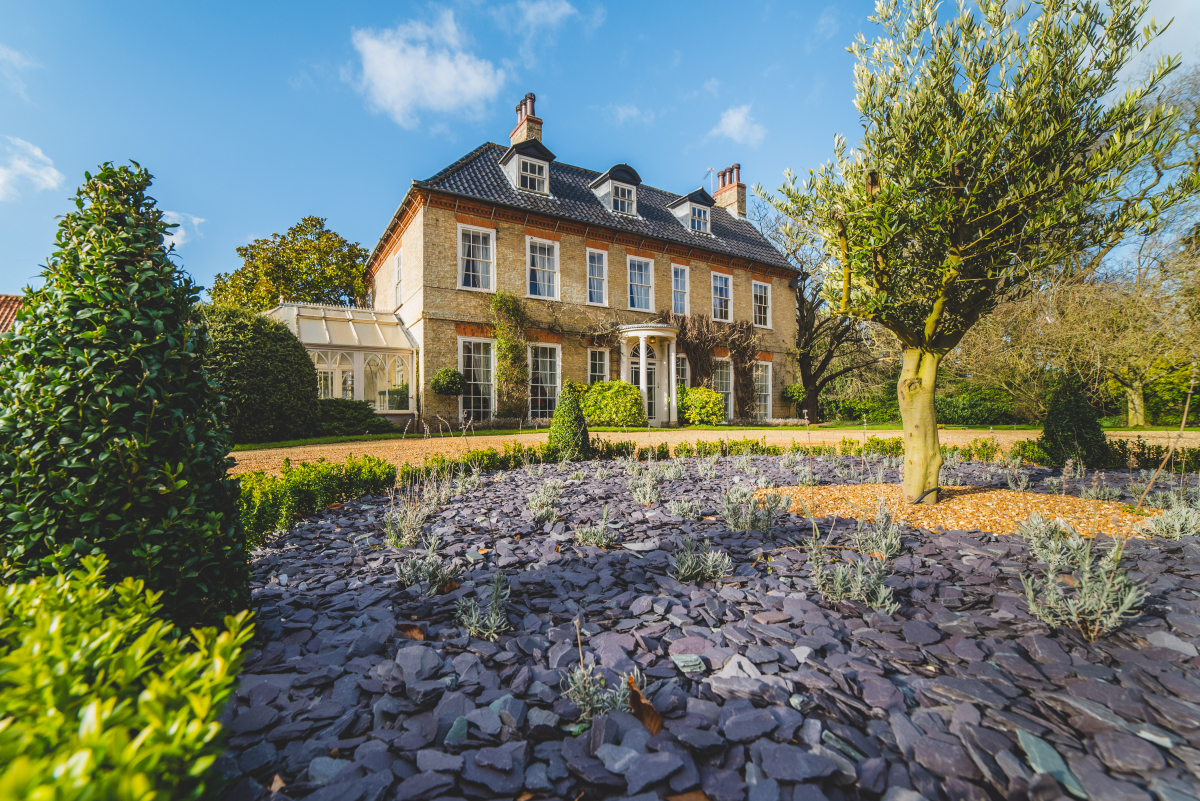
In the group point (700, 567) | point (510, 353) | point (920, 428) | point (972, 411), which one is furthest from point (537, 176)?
point (972, 411)

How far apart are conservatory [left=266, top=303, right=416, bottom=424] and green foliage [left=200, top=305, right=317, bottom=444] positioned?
7.74ft

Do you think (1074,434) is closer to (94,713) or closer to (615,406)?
(94,713)

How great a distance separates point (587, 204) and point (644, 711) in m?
16.3

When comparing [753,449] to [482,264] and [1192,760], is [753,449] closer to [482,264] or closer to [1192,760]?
[1192,760]

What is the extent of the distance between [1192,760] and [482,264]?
47.6 ft

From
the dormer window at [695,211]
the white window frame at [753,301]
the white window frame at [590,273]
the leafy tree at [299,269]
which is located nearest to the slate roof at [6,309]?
the leafy tree at [299,269]

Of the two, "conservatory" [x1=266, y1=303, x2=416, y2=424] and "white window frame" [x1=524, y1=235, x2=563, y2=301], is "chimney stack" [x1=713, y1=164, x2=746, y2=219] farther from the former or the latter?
"conservatory" [x1=266, y1=303, x2=416, y2=424]

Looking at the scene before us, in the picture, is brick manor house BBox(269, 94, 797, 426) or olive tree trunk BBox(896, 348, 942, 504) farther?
brick manor house BBox(269, 94, 797, 426)

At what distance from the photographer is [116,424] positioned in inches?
72.6

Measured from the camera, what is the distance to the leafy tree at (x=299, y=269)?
23188 mm

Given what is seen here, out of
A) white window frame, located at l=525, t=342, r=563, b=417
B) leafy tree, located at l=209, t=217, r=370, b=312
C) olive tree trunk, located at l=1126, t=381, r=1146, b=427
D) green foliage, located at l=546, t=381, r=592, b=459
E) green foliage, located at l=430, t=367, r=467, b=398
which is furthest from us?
leafy tree, located at l=209, t=217, r=370, b=312

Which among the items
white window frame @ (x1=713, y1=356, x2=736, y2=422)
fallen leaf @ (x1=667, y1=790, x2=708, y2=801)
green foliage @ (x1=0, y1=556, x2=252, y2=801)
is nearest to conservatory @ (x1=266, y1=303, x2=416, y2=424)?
white window frame @ (x1=713, y1=356, x2=736, y2=422)

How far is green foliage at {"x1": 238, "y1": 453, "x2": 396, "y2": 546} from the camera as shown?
345cm

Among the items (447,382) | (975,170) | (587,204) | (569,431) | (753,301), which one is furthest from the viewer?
(753,301)
